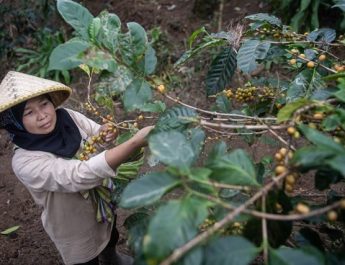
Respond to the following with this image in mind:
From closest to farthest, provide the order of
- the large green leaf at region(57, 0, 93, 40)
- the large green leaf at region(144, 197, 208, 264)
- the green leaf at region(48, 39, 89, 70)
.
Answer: the large green leaf at region(144, 197, 208, 264), the green leaf at region(48, 39, 89, 70), the large green leaf at region(57, 0, 93, 40)

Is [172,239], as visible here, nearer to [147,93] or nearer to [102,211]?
[147,93]

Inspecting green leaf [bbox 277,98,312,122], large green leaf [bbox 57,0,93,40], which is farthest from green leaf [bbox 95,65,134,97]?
green leaf [bbox 277,98,312,122]

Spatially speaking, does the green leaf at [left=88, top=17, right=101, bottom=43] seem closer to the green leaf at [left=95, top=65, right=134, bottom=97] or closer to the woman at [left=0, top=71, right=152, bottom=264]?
the green leaf at [left=95, top=65, right=134, bottom=97]

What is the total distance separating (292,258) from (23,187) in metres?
2.64

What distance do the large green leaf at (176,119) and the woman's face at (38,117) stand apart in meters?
0.59

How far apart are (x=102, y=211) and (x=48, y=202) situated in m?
0.22

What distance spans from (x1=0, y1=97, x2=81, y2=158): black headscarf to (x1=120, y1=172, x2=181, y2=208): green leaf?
0.91 m

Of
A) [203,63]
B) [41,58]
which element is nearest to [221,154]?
[203,63]

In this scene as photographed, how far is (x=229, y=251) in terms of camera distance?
76 cm

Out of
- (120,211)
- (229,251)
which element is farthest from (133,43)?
(120,211)

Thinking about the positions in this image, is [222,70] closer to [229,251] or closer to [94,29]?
[94,29]

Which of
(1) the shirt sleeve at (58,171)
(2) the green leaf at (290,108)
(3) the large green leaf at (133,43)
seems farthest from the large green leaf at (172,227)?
(1) the shirt sleeve at (58,171)

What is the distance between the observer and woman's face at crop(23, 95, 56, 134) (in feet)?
5.35

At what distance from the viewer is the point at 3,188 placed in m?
3.12
